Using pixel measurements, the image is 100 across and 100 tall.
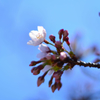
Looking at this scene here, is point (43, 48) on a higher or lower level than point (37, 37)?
lower

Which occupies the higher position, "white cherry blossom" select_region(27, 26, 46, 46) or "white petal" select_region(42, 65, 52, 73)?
"white cherry blossom" select_region(27, 26, 46, 46)

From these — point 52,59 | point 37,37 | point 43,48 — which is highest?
point 37,37

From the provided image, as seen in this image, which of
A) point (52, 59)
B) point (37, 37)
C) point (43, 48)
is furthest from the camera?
point (37, 37)

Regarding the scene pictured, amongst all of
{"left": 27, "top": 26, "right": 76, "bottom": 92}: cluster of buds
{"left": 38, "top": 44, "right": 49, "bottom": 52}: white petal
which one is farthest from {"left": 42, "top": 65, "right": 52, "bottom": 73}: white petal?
{"left": 38, "top": 44, "right": 49, "bottom": 52}: white petal

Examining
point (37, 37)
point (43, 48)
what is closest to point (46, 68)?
point (43, 48)

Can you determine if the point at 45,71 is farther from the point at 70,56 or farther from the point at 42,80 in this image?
the point at 70,56

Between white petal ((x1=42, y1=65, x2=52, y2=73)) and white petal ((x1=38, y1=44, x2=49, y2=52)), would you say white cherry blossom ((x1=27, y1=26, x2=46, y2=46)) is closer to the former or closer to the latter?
white petal ((x1=38, y1=44, x2=49, y2=52))

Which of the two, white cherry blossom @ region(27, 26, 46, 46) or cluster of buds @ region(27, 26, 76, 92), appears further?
white cherry blossom @ region(27, 26, 46, 46)

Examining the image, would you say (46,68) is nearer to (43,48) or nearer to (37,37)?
(43,48)
